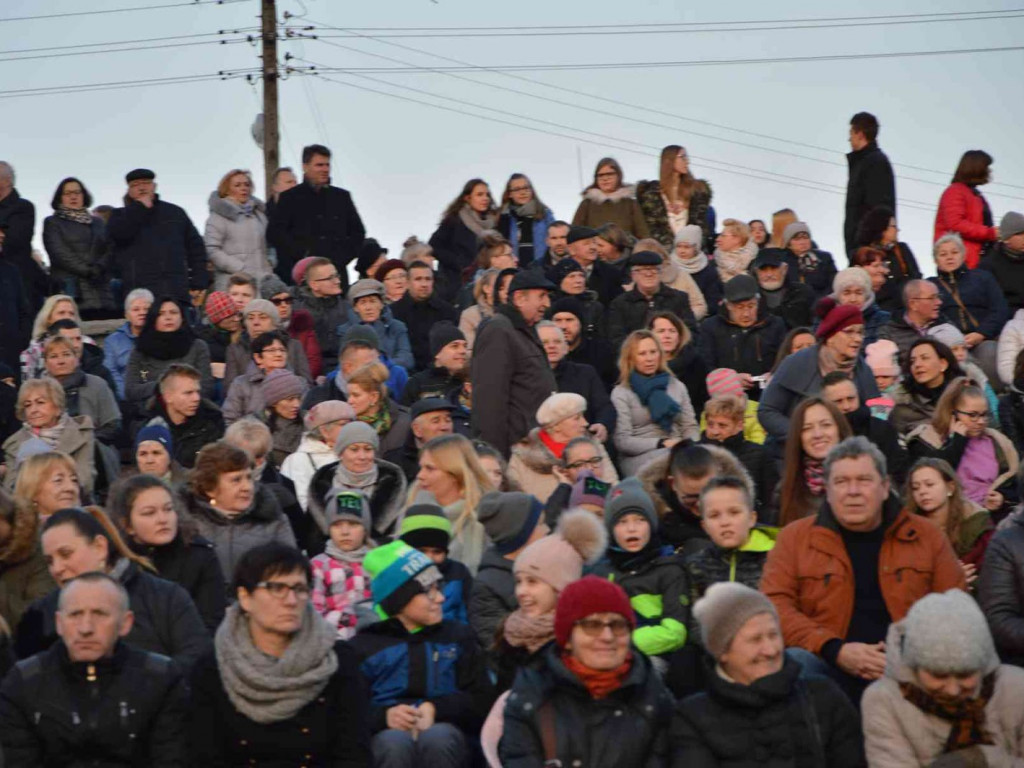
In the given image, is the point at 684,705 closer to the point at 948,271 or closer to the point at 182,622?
the point at 182,622

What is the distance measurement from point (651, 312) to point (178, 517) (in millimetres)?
6160

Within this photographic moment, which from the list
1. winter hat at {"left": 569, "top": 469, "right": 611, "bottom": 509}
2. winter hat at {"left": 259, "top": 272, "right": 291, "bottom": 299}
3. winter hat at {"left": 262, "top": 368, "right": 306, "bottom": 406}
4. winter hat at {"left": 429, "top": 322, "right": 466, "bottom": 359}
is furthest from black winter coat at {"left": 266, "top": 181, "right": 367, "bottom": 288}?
winter hat at {"left": 569, "top": 469, "right": 611, "bottom": 509}

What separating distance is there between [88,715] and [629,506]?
270 cm

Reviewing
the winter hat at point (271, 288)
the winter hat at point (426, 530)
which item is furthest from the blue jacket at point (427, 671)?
the winter hat at point (271, 288)

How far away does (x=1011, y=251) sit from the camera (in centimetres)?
1542

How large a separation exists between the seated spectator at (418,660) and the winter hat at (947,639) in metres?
1.96

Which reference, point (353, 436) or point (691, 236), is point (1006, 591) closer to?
point (353, 436)

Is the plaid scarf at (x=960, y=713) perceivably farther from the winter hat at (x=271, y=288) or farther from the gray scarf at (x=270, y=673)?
the winter hat at (x=271, y=288)

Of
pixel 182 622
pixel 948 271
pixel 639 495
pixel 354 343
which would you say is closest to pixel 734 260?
pixel 948 271

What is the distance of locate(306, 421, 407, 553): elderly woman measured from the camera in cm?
1041

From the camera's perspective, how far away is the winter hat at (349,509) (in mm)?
9383

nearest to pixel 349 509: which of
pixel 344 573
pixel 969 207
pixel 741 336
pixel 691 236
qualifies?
pixel 344 573

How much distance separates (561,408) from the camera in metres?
11.0

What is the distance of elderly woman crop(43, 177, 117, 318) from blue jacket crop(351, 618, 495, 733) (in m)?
9.43
